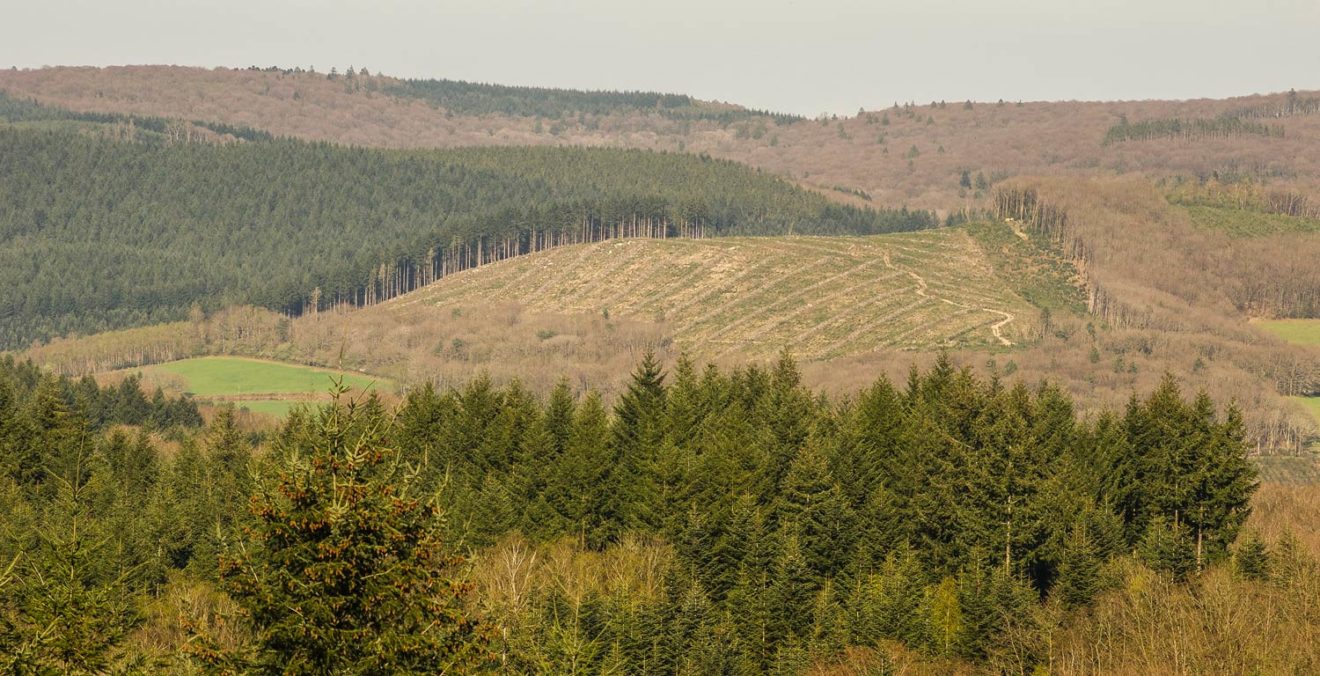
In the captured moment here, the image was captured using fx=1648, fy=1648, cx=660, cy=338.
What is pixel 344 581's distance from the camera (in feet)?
94.1

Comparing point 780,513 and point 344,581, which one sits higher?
point 344,581

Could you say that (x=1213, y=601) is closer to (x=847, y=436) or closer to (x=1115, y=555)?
(x=1115, y=555)

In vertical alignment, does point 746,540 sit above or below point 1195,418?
below

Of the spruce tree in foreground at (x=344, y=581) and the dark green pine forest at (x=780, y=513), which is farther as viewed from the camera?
the dark green pine forest at (x=780, y=513)

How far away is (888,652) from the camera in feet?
243

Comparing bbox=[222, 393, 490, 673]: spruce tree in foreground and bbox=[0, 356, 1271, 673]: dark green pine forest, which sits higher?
bbox=[222, 393, 490, 673]: spruce tree in foreground

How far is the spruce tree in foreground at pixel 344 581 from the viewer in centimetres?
2830

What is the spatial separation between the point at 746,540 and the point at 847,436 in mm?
9884

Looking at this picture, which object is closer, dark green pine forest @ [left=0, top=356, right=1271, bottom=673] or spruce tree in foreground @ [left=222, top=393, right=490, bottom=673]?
spruce tree in foreground @ [left=222, top=393, right=490, bottom=673]

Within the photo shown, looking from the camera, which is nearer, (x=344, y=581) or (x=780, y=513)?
(x=344, y=581)

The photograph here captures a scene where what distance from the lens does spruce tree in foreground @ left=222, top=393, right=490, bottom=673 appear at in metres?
28.3

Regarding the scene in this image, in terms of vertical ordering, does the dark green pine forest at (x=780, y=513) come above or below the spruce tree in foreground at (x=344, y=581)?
below


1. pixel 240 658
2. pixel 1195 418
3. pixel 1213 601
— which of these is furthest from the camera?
pixel 1195 418

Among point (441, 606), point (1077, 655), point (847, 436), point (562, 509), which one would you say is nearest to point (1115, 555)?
point (1077, 655)
